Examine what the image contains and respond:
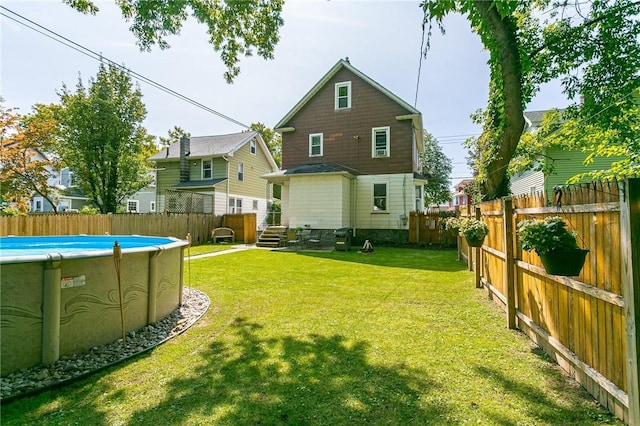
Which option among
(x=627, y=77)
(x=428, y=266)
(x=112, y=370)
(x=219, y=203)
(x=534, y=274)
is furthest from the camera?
(x=219, y=203)

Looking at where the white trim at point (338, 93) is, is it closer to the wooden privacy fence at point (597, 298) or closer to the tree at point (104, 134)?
the tree at point (104, 134)

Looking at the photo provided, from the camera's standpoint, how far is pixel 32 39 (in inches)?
287

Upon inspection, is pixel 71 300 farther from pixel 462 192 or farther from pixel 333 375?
pixel 462 192

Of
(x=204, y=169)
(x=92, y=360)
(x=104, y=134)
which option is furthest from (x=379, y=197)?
(x=104, y=134)

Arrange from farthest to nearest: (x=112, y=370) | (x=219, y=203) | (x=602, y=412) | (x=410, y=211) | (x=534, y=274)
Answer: (x=219, y=203) → (x=410, y=211) → (x=534, y=274) → (x=112, y=370) → (x=602, y=412)

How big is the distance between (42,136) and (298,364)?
2097 cm

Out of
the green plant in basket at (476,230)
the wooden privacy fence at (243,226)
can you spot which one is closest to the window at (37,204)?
the wooden privacy fence at (243,226)

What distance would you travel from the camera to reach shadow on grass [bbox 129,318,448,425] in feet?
7.64

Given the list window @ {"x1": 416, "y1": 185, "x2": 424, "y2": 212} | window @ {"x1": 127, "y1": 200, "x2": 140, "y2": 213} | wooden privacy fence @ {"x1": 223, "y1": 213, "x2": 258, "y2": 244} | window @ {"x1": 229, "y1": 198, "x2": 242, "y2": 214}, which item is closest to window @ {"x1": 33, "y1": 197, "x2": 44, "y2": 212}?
window @ {"x1": 127, "y1": 200, "x2": 140, "y2": 213}

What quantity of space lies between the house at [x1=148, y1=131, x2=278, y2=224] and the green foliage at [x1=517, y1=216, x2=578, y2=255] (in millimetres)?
18021

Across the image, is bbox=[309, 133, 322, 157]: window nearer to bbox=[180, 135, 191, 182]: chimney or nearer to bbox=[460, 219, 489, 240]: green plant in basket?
bbox=[180, 135, 191, 182]: chimney

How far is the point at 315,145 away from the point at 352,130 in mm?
2266

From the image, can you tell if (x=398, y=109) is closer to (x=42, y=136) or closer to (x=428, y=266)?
(x=428, y=266)

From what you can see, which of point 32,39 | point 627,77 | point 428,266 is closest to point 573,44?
point 627,77
